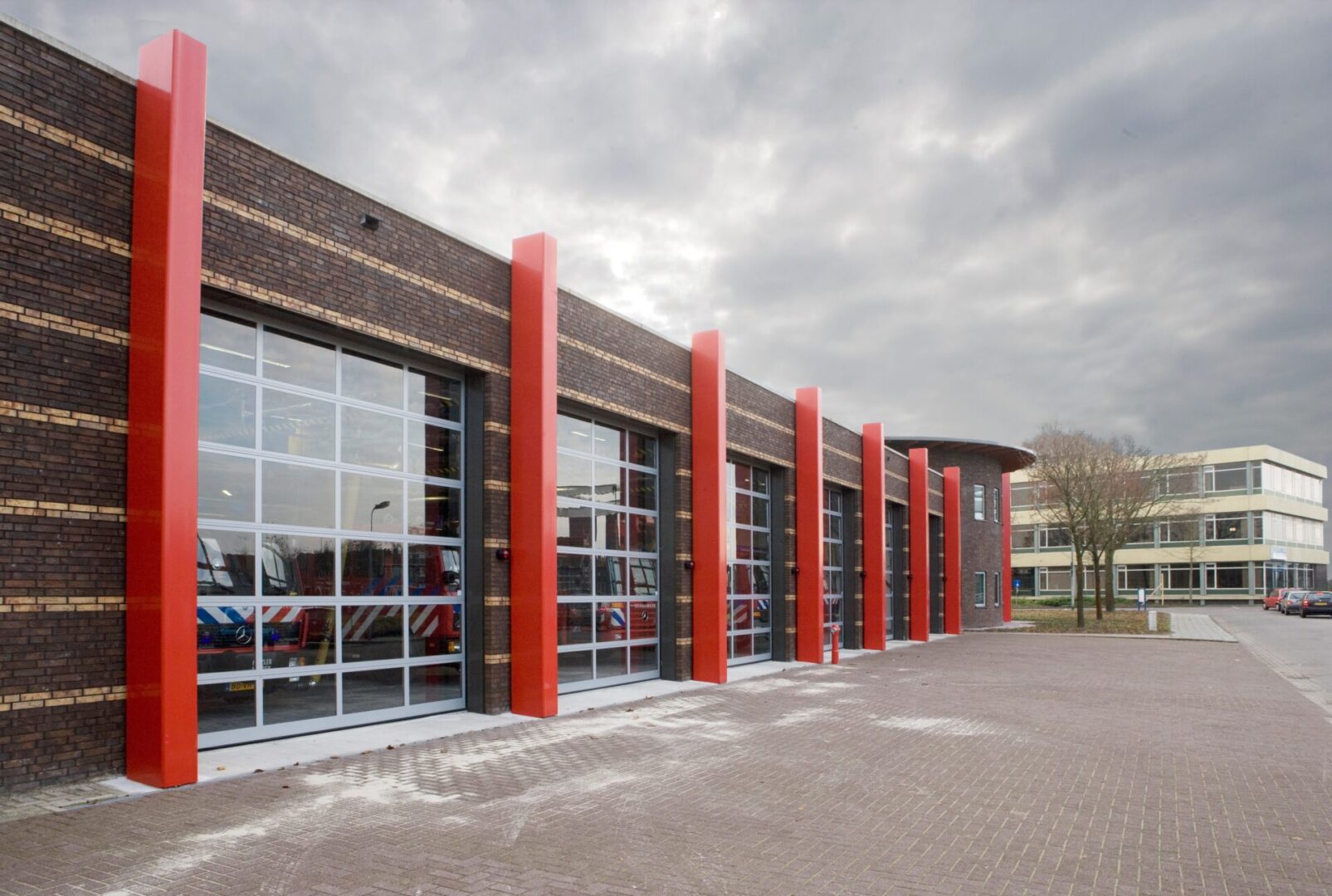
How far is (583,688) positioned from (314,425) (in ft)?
20.2

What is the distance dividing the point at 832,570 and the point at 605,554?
36.7 feet

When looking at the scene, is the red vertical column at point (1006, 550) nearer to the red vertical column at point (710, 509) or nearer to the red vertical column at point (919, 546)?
the red vertical column at point (919, 546)

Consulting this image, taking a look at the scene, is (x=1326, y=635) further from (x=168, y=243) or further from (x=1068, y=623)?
(x=168, y=243)

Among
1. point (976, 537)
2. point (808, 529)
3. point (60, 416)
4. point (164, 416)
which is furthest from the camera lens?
point (976, 537)

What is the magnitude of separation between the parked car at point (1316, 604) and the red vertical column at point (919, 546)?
98.6 ft

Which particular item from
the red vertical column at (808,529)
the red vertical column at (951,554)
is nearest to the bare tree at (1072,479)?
the red vertical column at (951,554)

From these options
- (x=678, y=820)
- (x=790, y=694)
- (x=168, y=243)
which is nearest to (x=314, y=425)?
(x=168, y=243)

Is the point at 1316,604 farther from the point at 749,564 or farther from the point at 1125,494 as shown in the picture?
the point at 749,564

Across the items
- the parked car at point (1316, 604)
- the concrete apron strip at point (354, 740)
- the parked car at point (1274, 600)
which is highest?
the concrete apron strip at point (354, 740)

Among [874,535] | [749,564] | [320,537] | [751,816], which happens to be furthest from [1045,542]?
[751,816]

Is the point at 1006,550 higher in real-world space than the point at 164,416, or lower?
lower

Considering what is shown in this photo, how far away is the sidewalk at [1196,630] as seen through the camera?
30.1m

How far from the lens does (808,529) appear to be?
2097 cm

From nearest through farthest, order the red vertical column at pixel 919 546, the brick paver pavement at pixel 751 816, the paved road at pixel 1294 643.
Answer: the brick paver pavement at pixel 751 816 → the paved road at pixel 1294 643 → the red vertical column at pixel 919 546
